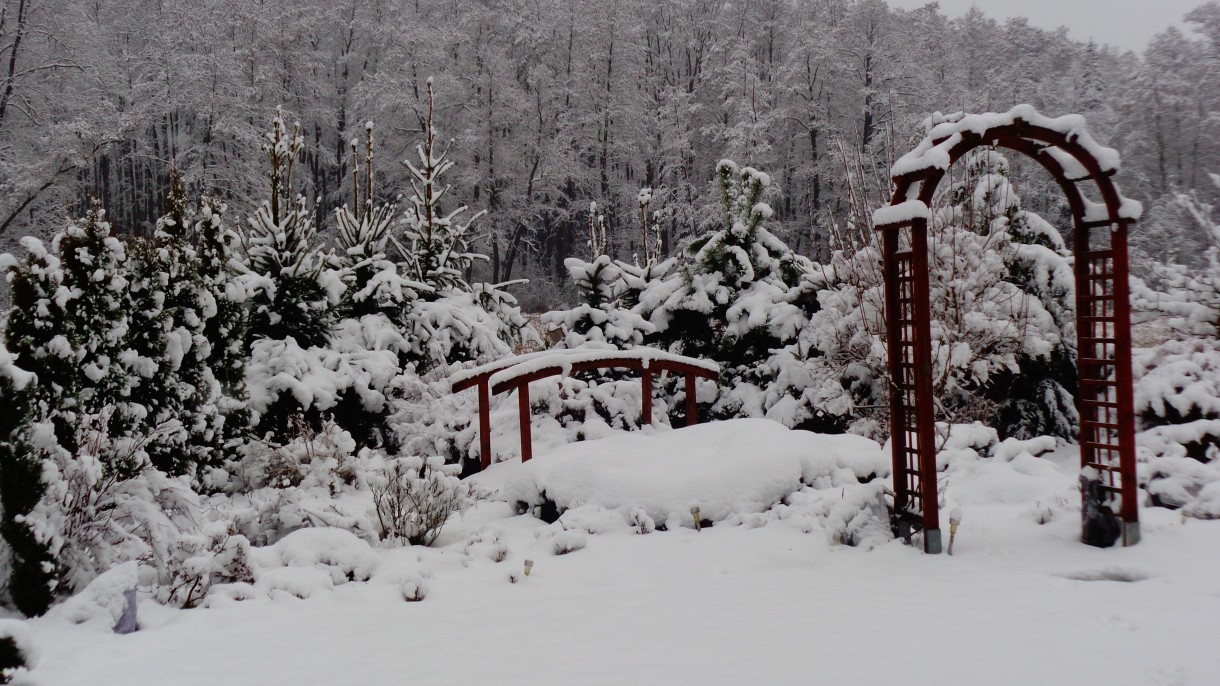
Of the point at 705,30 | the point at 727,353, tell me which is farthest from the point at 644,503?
the point at 705,30

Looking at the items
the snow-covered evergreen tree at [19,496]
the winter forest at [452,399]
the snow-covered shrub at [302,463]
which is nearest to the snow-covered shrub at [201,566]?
the winter forest at [452,399]

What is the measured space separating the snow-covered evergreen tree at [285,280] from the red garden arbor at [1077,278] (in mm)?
5456

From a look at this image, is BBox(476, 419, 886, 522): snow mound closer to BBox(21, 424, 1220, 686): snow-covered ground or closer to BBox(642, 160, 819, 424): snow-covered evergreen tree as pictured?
BBox(21, 424, 1220, 686): snow-covered ground

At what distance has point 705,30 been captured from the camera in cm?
2989

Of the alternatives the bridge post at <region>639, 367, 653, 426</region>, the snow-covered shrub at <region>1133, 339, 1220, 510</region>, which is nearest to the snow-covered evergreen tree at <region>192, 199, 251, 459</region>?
the bridge post at <region>639, 367, 653, 426</region>

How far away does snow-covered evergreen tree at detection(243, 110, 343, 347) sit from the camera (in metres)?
7.33

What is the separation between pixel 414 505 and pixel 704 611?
2.20m

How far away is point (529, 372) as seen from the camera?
708cm

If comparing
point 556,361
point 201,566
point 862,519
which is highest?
point 556,361

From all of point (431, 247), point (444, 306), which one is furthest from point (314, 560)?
point (431, 247)

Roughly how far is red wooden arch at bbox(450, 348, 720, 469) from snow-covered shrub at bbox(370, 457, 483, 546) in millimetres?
2008

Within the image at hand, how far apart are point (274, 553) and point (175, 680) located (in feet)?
4.76

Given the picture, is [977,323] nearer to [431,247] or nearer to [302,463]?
[302,463]

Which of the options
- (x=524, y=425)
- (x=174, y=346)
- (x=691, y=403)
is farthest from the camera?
(x=691, y=403)
